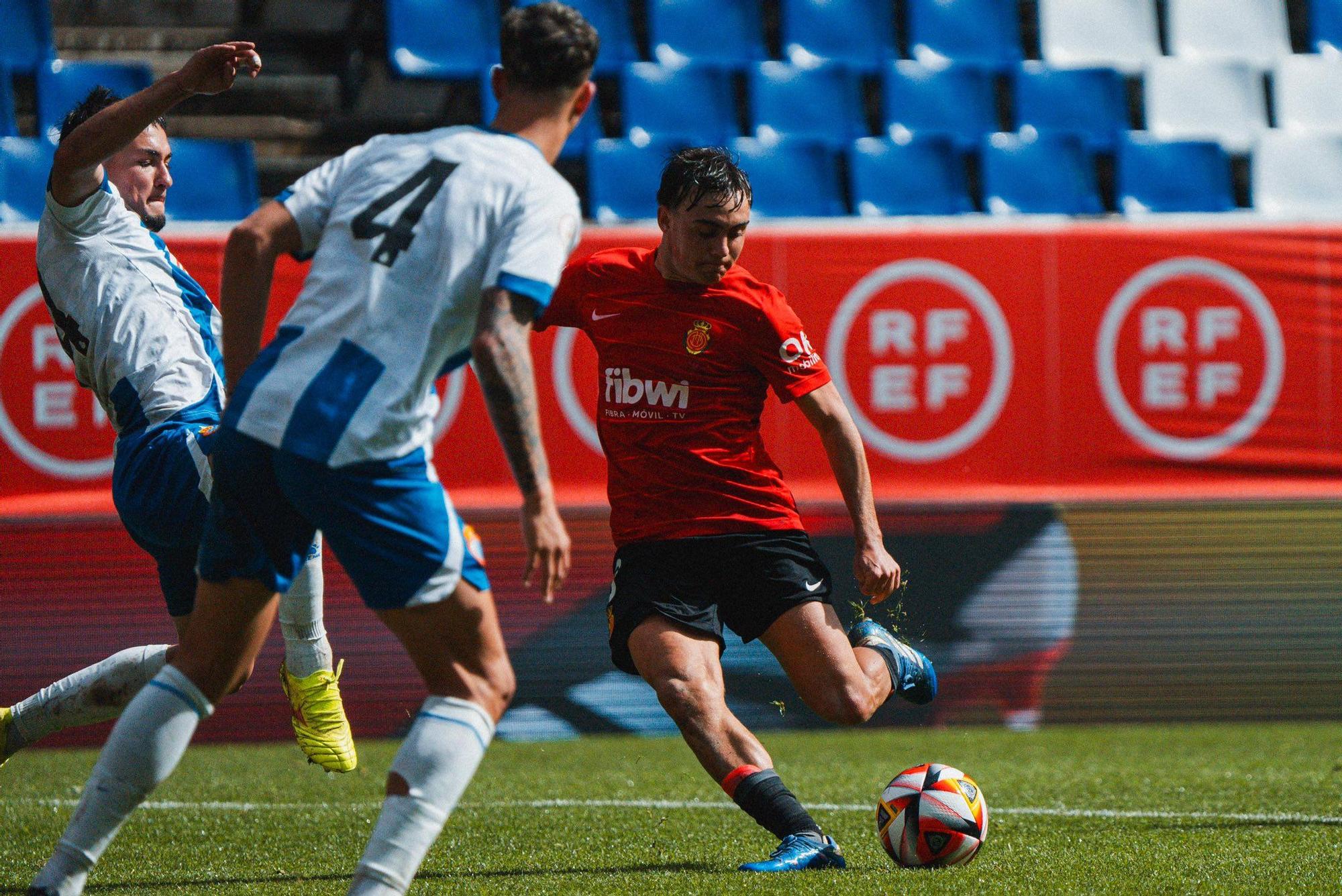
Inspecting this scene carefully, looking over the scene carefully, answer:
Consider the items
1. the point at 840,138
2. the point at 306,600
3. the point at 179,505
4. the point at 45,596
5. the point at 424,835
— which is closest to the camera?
the point at 424,835

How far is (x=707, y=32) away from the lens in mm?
10867

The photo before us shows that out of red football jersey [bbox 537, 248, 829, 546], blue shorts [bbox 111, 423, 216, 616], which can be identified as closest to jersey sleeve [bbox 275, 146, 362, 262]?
blue shorts [bbox 111, 423, 216, 616]

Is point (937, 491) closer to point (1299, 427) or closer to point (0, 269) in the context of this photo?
point (1299, 427)

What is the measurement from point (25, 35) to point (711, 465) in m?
7.44

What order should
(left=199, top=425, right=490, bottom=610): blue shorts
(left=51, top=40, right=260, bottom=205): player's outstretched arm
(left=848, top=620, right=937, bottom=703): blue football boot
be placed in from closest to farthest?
(left=199, top=425, right=490, bottom=610): blue shorts, (left=51, top=40, right=260, bottom=205): player's outstretched arm, (left=848, top=620, right=937, bottom=703): blue football boot

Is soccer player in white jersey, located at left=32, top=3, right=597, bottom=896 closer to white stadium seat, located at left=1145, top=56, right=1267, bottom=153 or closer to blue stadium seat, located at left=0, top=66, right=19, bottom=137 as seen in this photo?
blue stadium seat, located at left=0, top=66, right=19, bottom=137

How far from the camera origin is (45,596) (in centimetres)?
805

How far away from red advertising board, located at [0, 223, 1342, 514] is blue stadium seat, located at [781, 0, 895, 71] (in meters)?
2.57

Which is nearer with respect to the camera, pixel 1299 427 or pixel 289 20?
pixel 1299 427

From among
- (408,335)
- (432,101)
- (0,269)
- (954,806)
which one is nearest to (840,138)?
(432,101)

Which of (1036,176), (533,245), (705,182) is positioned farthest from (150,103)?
(1036,176)

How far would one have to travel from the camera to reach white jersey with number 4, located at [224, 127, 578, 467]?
3.04 metres

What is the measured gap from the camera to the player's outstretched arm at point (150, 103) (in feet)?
12.4

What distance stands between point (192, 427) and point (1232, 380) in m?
6.38
